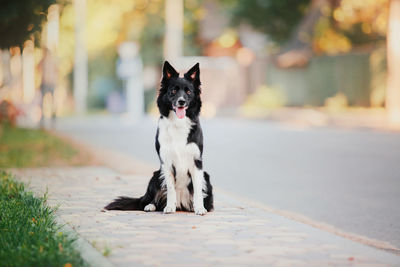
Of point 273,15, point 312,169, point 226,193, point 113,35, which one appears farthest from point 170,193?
point 113,35

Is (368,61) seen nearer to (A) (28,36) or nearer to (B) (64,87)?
(A) (28,36)

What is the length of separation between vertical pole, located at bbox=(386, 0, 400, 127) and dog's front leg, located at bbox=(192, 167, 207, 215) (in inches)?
658

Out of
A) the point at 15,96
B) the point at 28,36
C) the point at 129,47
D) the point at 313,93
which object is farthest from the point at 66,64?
the point at 28,36

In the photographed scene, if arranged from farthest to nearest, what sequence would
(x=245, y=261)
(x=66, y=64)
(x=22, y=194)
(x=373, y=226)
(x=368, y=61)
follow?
(x=66, y=64) → (x=368, y=61) → (x=22, y=194) → (x=373, y=226) → (x=245, y=261)

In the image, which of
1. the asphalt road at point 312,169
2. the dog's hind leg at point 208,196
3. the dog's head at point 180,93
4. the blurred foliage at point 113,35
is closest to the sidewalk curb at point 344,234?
the asphalt road at point 312,169

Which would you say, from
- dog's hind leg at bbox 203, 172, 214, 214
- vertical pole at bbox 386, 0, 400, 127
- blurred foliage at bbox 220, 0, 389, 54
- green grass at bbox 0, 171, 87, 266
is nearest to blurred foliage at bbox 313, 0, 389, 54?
blurred foliage at bbox 220, 0, 389, 54

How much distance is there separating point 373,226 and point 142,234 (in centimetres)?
283

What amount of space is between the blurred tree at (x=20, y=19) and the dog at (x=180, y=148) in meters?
5.78

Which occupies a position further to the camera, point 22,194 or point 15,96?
point 15,96

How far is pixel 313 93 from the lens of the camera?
31953 mm

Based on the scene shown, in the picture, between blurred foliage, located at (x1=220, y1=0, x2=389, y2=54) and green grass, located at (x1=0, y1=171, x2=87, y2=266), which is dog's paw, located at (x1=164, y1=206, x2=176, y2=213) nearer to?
green grass, located at (x1=0, y1=171, x2=87, y2=266)

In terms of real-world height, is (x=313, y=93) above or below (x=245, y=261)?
above

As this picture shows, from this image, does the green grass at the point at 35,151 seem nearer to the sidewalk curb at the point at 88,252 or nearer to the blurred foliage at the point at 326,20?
the sidewalk curb at the point at 88,252

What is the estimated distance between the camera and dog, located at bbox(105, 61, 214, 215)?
22.4 feet
